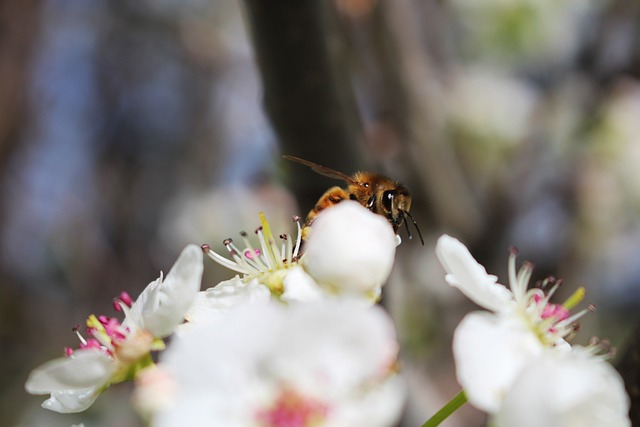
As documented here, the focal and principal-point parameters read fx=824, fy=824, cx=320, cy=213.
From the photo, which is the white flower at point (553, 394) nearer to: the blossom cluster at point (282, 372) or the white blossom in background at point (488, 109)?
the blossom cluster at point (282, 372)

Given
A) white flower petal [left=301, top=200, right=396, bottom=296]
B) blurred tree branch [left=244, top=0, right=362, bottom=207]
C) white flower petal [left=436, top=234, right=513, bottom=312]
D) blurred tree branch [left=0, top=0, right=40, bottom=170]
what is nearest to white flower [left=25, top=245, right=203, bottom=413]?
white flower petal [left=301, top=200, right=396, bottom=296]

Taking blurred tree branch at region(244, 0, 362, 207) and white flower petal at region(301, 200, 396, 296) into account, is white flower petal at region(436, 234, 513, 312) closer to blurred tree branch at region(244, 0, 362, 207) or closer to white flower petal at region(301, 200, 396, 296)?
white flower petal at region(301, 200, 396, 296)

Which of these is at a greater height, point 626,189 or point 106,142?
point 106,142

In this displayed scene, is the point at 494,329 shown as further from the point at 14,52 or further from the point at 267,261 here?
the point at 14,52

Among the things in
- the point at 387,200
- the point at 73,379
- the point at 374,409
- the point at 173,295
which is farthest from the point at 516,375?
the point at 387,200

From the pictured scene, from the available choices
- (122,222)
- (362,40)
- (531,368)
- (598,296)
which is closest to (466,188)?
(362,40)

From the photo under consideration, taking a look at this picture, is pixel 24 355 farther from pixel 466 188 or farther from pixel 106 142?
pixel 466 188
